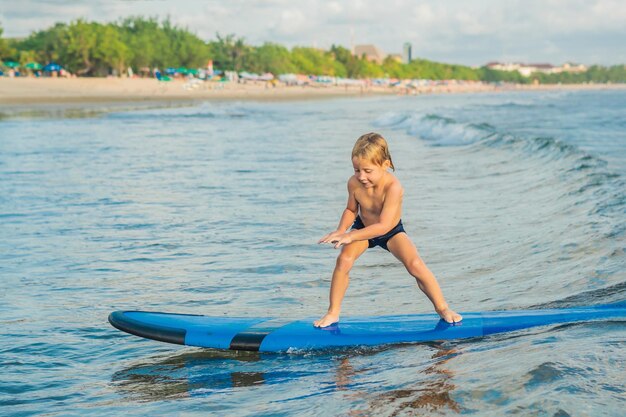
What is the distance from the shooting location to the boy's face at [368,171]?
4.43 metres

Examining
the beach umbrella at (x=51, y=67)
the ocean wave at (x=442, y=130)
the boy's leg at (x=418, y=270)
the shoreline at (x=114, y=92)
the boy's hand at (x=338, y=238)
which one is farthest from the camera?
the beach umbrella at (x=51, y=67)

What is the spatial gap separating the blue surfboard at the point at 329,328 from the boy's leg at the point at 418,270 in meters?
0.07

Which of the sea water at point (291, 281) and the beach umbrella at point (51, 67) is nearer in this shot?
the sea water at point (291, 281)

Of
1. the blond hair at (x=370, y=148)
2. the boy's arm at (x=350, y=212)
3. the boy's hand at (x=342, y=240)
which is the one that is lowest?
the boy's hand at (x=342, y=240)

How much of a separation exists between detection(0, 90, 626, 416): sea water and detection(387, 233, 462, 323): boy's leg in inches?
10.0

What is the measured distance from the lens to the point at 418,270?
462cm

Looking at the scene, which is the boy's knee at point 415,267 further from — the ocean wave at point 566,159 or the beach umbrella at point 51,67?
the beach umbrella at point 51,67

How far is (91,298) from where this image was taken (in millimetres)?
6031

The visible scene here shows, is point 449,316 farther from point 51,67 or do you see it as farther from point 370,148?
point 51,67

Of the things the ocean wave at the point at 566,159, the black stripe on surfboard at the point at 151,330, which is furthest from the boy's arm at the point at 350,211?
the ocean wave at the point at 566,159

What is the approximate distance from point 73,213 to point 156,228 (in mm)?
1862

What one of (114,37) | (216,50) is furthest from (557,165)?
(216,50)

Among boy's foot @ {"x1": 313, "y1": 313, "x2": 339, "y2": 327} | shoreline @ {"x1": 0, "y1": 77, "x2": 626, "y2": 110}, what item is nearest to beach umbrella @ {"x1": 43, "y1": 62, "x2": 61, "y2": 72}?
shoreline @ {"x1": 0, "y1": 77, "x2": 626, "y2": 110}

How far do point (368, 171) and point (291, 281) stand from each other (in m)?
2.30
